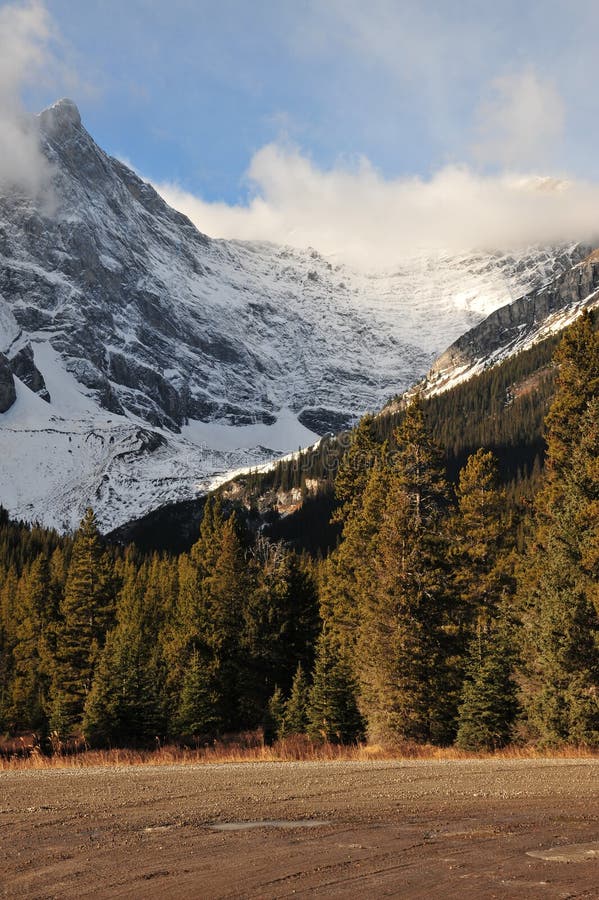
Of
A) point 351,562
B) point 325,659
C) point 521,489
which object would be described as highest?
point 521,489

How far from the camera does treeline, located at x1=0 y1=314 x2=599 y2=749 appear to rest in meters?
27.4

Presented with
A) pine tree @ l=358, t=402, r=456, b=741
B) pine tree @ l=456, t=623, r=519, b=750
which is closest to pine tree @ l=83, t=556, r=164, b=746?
pine tree @ l=358, t=402, r=456, b=741

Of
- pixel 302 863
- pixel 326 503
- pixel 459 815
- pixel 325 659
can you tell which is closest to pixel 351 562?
pixel 325 659

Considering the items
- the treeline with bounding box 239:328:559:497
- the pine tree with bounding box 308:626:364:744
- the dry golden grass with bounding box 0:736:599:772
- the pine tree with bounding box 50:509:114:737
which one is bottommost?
the dry golden grass with bounding box 0:736:599:772

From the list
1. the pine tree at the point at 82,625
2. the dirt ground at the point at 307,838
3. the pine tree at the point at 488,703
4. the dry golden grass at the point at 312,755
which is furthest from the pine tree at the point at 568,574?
the pine tree at the point at 82,625

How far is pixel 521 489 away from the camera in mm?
120688

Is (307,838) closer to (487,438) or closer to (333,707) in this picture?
(333,707)

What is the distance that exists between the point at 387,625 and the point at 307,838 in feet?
76.7

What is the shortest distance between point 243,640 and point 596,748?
97.9ft

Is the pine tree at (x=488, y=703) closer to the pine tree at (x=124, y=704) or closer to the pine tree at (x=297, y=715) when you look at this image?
the pine tree at (x=297, y=715)

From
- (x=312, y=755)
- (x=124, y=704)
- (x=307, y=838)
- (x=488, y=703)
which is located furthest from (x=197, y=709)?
(x=307, y=838)

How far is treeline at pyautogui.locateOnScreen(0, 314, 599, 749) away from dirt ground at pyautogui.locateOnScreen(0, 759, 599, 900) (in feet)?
41.0

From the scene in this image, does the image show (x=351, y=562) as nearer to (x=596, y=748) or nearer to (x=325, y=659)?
(x=325, y=659)

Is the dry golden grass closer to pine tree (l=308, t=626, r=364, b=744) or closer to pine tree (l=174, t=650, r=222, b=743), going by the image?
→ pine tree (l=308, t=626, r=364, b=744)
